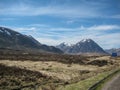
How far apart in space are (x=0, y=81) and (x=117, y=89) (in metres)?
14.6


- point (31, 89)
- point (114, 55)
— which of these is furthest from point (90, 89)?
point (114, 55)

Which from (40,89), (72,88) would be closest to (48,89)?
(40,89)

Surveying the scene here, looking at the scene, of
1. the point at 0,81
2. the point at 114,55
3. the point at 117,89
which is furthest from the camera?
the point at 114,55

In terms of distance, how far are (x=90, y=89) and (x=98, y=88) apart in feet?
3.88

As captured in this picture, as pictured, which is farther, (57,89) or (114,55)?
(114,55)

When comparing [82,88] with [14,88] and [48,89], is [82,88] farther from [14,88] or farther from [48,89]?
[14,88]

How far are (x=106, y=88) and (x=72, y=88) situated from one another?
3.71 m

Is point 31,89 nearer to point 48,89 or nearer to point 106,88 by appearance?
point 48,89

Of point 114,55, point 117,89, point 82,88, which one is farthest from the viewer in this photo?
point 114,55

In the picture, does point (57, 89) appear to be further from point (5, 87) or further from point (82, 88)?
point (5, 87)

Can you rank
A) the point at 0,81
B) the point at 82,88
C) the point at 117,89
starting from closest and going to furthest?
the point at 117,89 < the point at 82,88 < the point at 0,81

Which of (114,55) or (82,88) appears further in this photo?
(114,55)

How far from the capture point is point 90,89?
27078mm

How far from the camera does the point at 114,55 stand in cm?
13688
